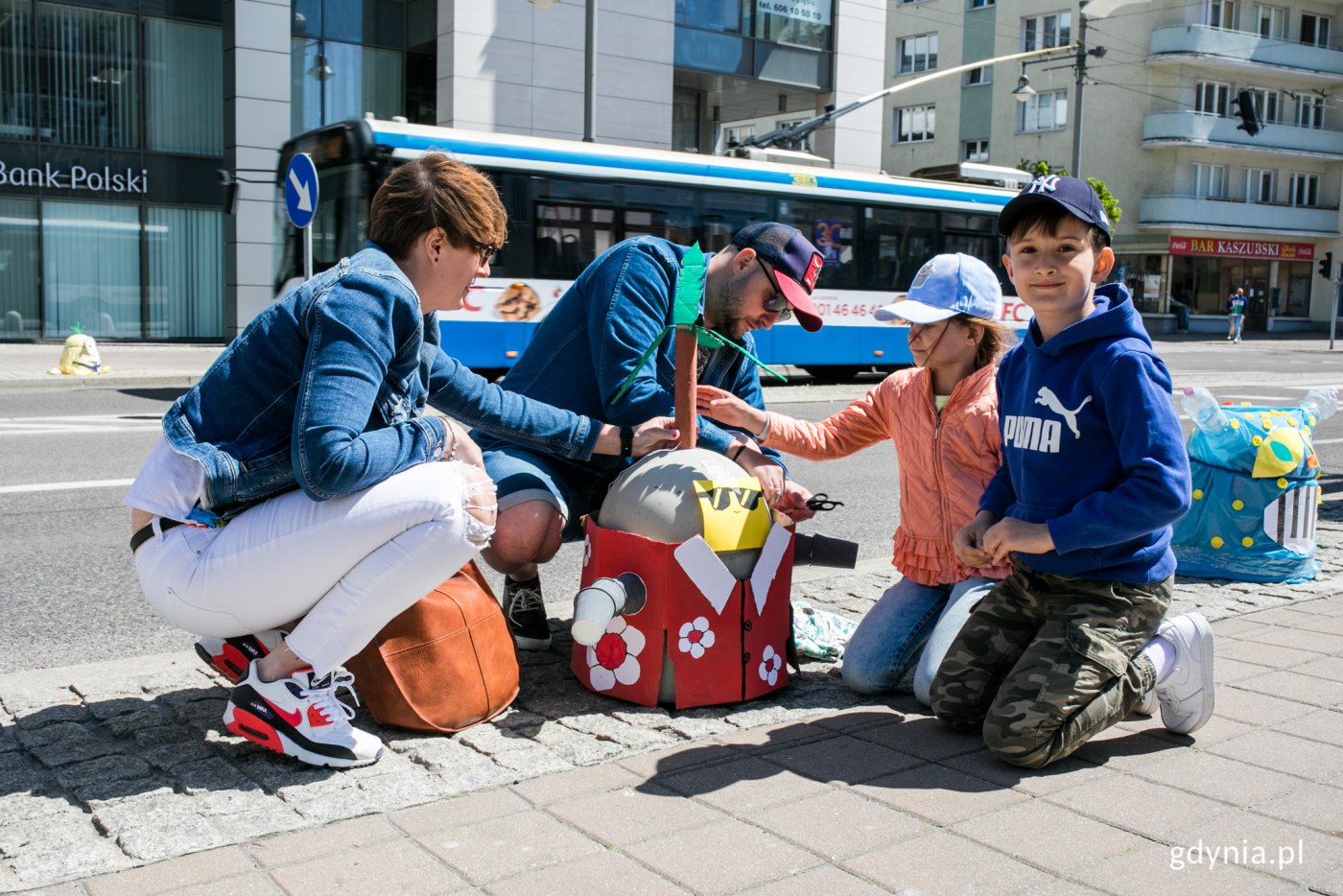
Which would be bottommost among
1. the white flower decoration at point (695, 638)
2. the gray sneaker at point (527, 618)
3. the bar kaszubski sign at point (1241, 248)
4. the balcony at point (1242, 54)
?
the gray sneaker at point (527, 618)

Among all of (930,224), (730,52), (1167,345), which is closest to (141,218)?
(730,52)

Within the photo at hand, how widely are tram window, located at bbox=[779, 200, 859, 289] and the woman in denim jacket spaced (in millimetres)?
14610

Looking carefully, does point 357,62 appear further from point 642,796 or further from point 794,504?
point 642,796

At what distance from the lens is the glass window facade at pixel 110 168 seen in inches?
905

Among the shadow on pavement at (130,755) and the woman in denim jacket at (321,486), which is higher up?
the woman in denim jacket at (321,486)

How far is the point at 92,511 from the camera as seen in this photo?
276 inches

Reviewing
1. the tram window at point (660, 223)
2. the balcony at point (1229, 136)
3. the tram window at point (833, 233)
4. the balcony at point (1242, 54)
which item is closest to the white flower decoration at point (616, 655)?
the tram window at point (660, 223)

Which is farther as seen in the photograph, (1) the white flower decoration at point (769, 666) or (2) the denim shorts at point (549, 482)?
(2) the denim shorts at point (549, 482)

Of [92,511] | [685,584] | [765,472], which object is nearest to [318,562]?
[685,584]

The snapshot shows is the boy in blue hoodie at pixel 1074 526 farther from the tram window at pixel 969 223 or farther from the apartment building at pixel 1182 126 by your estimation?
the apartment building at pixel 1182 126

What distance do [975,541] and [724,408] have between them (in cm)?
→ 97

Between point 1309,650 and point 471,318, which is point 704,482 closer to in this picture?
point 1309,650

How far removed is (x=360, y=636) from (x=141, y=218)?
77.8 feet

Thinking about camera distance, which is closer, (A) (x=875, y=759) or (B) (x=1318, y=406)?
(A) (x=875, y=759)
